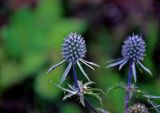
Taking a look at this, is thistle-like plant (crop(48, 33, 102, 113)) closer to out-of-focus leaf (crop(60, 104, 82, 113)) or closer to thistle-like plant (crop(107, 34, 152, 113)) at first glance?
thistle-like plant (crop(107, 34, 152, 113))

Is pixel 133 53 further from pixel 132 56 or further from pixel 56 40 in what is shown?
pixel 56 40

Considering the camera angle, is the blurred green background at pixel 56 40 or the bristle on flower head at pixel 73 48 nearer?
the bristle on flower head at pixel 73 48

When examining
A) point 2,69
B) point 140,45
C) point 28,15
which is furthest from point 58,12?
point 140,45

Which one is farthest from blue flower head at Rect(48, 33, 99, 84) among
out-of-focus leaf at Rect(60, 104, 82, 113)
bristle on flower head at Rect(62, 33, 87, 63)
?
out-of-focus leaf at Rect(60, 104, 82, 113)

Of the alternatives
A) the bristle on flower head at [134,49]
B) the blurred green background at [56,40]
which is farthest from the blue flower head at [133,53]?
the blurred green background at [56,40]

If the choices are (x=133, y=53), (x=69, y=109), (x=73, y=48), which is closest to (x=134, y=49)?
(x=133, y=53)

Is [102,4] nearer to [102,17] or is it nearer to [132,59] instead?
[102,17]

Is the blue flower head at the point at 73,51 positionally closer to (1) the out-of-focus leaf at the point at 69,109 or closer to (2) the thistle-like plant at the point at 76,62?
(2) the thistle-like plant at the point at 76,62

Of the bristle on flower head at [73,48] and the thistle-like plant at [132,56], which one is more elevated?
the bristle on flower head at [73,48]
